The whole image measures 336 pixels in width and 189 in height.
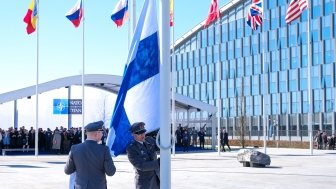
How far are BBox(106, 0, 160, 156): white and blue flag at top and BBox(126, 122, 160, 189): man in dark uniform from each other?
1.41 ft

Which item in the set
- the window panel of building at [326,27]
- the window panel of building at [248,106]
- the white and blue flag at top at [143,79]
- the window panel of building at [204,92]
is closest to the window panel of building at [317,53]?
the window panel of building at [326,27]

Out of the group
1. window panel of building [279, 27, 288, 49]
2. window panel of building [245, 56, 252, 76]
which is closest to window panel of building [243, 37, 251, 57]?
window panel of building [245, 56, 252, 76]

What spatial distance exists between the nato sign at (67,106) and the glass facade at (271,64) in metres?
27.1

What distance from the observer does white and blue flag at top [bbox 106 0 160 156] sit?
6383 millimetres

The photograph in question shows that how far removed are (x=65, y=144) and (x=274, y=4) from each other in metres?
45.6

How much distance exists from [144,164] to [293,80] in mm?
65144

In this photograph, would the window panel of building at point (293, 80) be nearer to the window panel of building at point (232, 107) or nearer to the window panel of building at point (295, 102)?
the window panel of building at point (295, 102)

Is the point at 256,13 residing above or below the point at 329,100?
above

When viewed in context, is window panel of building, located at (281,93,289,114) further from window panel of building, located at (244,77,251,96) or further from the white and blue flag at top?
the white and blue flag at top

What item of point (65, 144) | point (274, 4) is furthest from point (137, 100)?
point (274, 4)

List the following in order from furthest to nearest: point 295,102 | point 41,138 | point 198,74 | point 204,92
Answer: point 198,74 < point 204,92 < point 295,102 < point 41,138

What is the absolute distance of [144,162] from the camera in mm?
6934

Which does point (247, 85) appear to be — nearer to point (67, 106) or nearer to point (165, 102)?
point (67, 106)

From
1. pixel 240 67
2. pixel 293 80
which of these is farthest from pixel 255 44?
pixel 293 80
